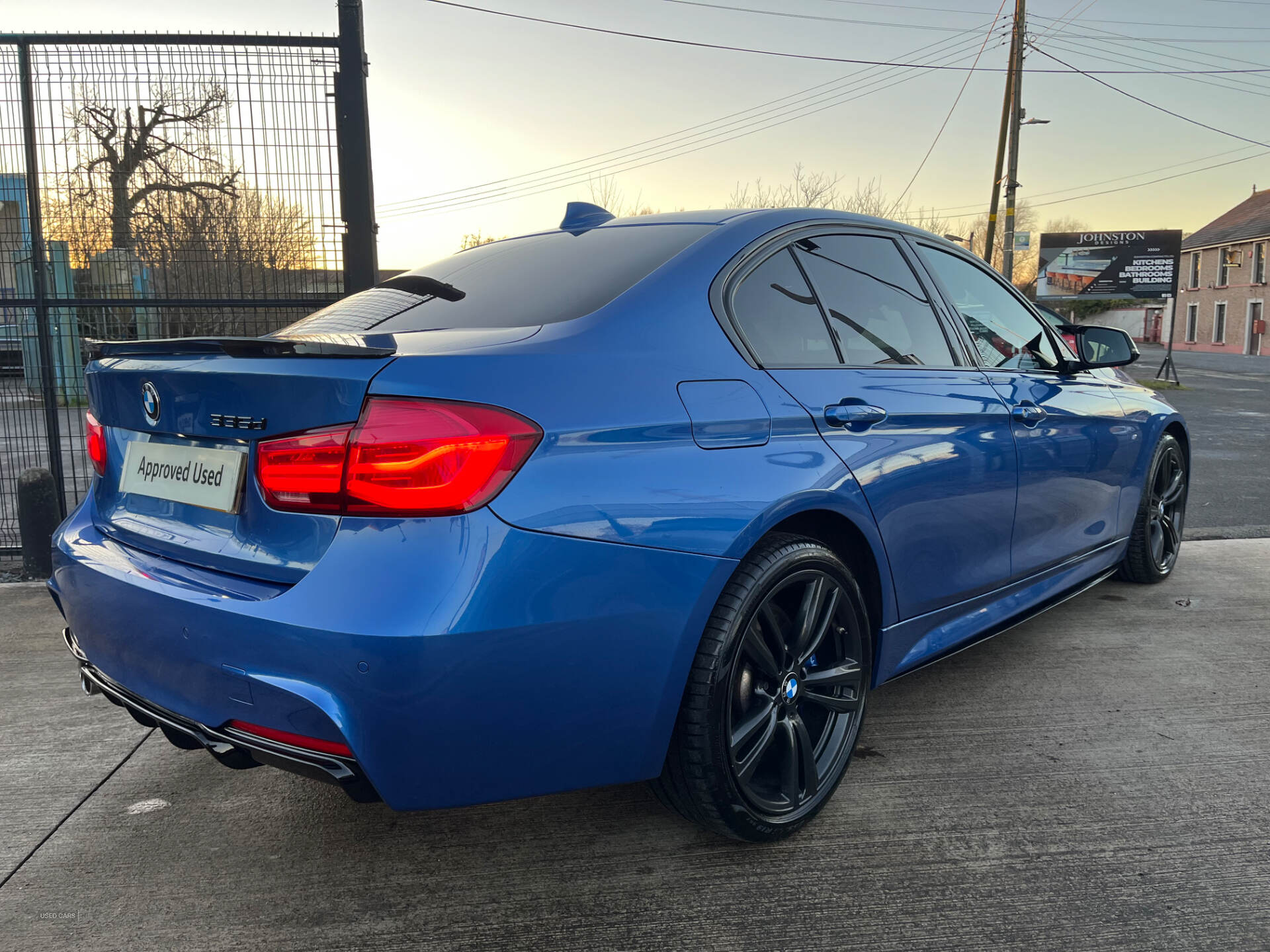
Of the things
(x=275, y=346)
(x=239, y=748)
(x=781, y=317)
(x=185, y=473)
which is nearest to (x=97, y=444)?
(x=185, y=473)

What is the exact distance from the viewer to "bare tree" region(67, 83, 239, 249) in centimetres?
488

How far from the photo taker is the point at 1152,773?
8.60 ft

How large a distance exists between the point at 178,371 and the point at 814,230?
1.70 meters

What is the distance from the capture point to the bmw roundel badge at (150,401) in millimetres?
2035

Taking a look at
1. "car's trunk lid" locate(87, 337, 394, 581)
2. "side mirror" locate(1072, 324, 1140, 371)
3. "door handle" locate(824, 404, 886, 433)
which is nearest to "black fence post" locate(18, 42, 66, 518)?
"car's trunk lid" locate(87, 337, 394, 581)

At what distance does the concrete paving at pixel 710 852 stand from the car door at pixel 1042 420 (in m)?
0.63

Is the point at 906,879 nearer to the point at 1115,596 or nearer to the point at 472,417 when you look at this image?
the point at 472,417

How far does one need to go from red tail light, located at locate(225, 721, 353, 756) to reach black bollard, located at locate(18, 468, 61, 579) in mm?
3942

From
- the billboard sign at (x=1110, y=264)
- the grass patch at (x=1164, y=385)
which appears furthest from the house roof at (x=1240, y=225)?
the grass patch at (x=1164, y=385)

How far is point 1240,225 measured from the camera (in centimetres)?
5069

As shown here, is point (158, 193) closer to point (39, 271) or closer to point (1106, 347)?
point (39, 271)

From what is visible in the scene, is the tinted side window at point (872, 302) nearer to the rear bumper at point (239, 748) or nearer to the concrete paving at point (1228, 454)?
the rear bumper at point (239, 748)

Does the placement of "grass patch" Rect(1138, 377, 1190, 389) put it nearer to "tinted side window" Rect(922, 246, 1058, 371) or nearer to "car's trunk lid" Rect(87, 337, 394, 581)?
"tinted side window" Rect(922, 246, 1058, 371)

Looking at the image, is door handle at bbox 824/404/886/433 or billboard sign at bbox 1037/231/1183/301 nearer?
door handle at bbox 824/404/886/433
